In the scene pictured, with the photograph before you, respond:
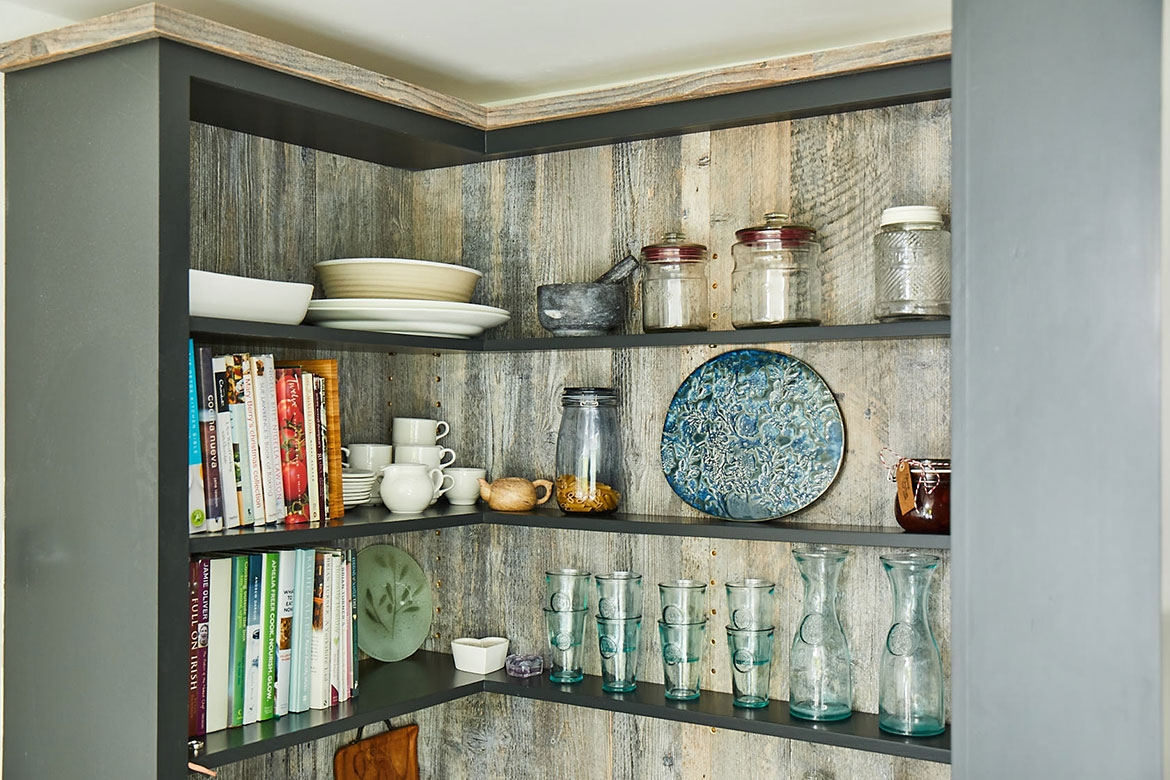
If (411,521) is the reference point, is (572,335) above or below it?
above

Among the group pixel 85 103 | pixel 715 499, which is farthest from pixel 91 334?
pixel 715 499

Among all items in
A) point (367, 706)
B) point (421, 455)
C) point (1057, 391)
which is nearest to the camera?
point (1057, 391)

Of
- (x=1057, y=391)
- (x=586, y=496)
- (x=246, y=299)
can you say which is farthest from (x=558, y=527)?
(x=1057, y=391)

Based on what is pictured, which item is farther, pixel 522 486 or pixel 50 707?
pixel 522 486

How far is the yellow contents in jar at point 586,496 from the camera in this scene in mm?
2408

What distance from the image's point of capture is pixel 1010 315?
1332 mm

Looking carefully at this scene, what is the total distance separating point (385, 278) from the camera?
7.72 ft

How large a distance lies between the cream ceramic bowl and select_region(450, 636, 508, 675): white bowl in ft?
2.75

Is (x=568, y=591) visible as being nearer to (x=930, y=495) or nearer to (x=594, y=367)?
(x=594, y=367)

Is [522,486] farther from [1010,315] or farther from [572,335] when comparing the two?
[1010,315]

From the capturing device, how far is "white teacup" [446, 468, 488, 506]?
2588mm

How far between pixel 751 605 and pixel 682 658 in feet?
0.63

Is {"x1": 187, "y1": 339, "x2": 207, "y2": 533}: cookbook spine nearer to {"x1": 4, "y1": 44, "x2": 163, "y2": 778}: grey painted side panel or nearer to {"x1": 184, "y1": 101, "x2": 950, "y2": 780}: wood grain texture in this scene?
{"x1": 4, "y1": 44, "x2": 163, "y2": 778}: grey painted side panel

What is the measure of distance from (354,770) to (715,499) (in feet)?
3.65
